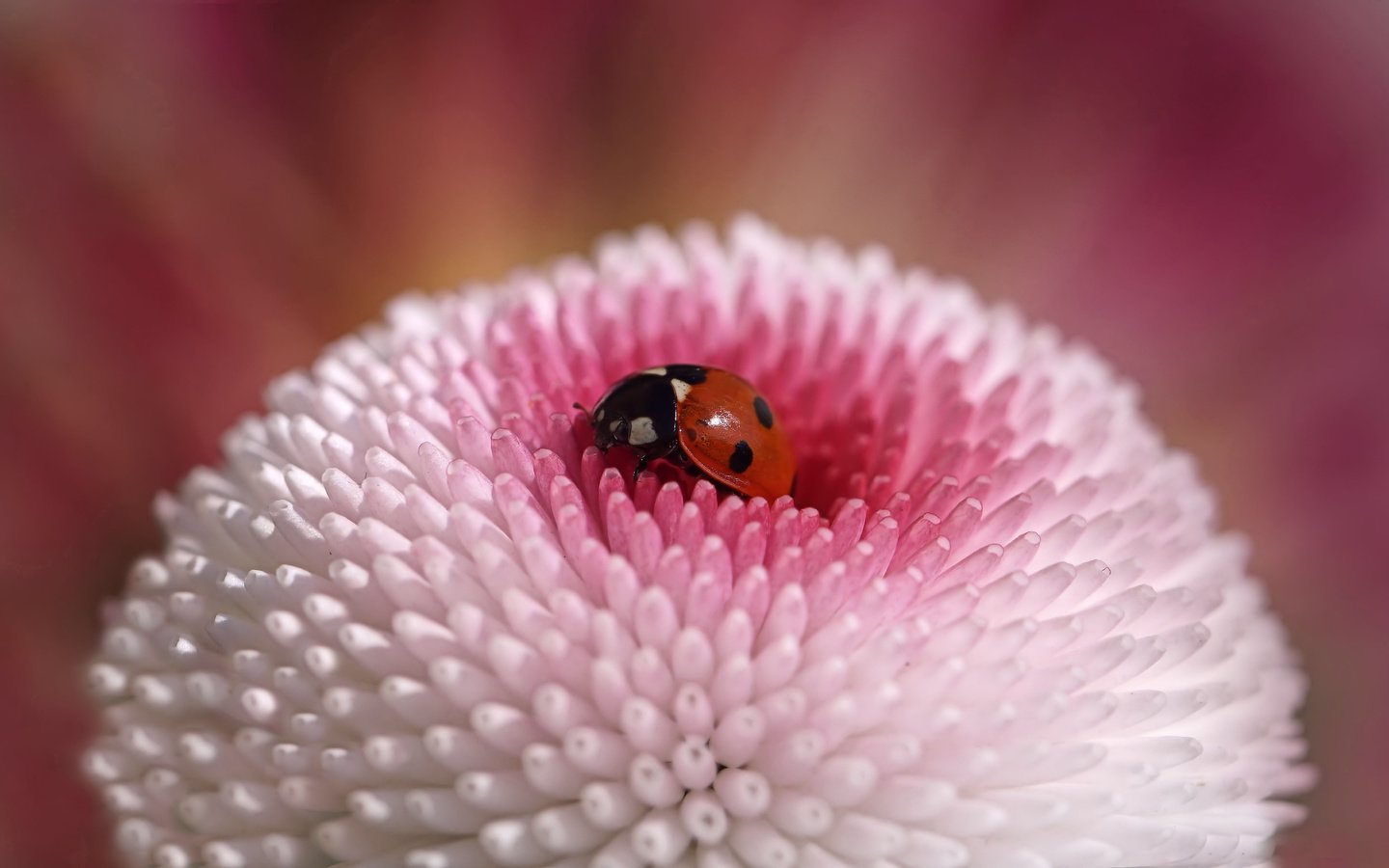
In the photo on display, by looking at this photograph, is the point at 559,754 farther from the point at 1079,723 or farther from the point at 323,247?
the point at 323,247

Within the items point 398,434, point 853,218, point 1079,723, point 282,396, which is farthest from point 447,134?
point 1079,723

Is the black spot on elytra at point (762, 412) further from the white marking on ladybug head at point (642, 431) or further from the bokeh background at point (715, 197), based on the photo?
the bokeh background at point (715, 197)

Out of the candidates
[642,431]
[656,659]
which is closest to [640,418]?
[642,431]

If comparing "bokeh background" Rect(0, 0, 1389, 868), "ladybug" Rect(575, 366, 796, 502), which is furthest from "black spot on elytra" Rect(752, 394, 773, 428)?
"bokeh background" Rect(0, 0, 1389, 868)

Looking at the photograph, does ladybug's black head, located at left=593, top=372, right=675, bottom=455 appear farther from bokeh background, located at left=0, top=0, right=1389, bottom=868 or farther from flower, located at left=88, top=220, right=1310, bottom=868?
bokeh background, located at left=0, top=0, right=1389, bottom=868

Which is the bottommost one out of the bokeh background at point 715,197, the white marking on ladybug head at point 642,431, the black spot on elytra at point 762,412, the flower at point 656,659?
the flower at point 656,659

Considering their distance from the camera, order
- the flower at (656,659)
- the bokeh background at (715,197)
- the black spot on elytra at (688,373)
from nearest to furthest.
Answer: the flower at (656,659) < the black spot on elytra at (688,373) < the bokeh background at (715,197)

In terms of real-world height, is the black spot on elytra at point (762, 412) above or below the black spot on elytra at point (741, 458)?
above

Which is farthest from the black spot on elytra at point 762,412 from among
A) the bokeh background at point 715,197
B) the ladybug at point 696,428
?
the bokeh background at point 715,197
